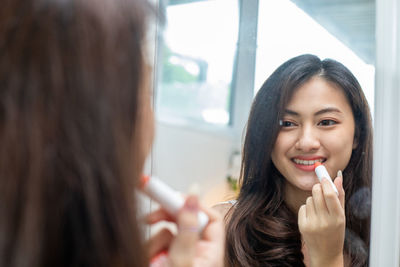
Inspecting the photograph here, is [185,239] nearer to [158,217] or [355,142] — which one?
[158,217]

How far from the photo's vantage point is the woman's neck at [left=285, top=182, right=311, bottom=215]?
24.9 inches

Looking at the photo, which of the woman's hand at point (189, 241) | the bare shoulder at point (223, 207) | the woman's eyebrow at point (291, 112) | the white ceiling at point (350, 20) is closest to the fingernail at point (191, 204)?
the woman's hand at point (189, 241)

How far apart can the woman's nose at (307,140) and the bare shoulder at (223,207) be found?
114mm

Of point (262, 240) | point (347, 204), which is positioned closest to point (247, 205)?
point (262, 240)

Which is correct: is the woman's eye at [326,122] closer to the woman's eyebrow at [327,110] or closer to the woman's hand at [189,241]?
the woman's eyebrow at [327,110]

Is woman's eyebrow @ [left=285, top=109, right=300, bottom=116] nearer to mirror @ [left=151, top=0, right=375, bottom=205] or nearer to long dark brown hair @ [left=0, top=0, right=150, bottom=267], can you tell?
mirror @ [left=151, top=0, right=375, bottom=205]

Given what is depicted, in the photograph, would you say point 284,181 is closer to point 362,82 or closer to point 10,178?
point 362,82

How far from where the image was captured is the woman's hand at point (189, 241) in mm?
450

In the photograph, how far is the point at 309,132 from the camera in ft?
2.06

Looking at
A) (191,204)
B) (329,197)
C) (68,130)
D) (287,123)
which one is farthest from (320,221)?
(68,130)

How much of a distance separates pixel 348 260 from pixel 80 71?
51cm

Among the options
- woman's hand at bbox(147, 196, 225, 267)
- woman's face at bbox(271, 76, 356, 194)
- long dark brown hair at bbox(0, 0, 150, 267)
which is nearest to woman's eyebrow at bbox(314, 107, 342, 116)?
woman's face at bbox(271, 76, 356, 194)

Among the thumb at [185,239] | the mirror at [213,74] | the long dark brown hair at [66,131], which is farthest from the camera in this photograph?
the mirror at [213,74]

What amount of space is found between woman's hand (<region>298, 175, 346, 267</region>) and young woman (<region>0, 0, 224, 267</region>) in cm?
31
